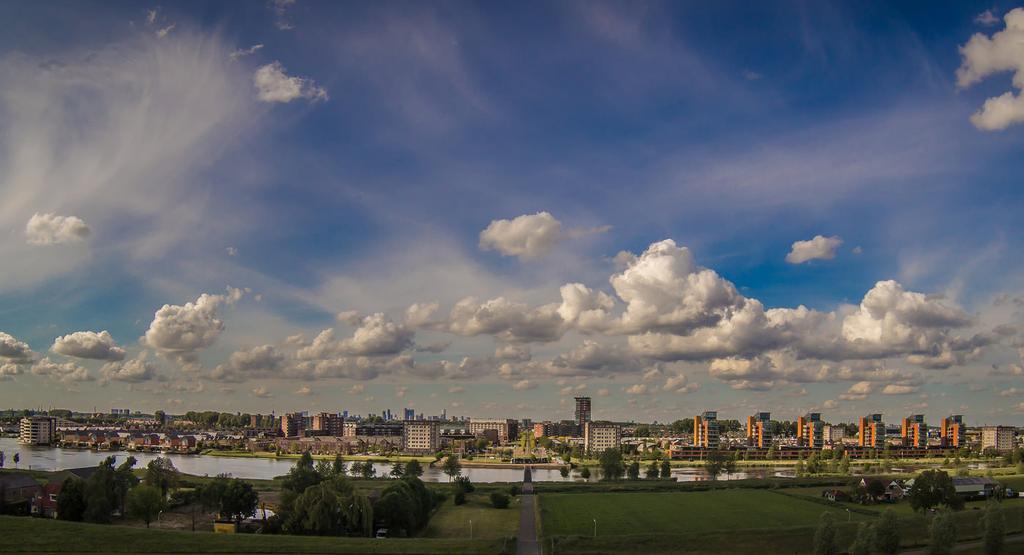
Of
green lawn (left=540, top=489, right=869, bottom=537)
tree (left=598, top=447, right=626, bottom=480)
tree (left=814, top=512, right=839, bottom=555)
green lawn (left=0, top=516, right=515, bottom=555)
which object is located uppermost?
tree (left=814, top=512, right=839, bottom=555)

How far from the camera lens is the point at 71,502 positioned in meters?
38.9

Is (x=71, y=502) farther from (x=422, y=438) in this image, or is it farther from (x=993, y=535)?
(x=422, y=438)

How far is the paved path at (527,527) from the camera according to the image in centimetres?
3469

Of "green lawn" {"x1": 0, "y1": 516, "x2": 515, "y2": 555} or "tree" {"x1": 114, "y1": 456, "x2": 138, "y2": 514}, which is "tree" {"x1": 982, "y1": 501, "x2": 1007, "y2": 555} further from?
"tree" {"x1": 114, "y1": 456, "x2": 138, "y2": 514}

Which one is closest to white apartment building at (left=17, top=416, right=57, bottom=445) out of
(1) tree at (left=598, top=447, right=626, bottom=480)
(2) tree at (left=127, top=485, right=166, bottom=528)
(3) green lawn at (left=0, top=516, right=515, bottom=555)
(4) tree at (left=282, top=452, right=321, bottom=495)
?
(1) tree at (left=598, top=447, right=626, bottom=480)

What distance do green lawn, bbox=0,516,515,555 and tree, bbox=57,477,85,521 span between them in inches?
179

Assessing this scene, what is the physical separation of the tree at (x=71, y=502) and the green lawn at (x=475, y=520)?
17.2 metres

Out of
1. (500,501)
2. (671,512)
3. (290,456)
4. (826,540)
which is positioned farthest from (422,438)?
(826,540)

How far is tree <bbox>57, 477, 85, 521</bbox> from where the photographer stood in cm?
3881

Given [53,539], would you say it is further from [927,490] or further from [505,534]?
[927,490]

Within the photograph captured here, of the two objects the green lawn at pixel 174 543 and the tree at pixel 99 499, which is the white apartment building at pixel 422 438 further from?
the green lawn at pixel 174 543

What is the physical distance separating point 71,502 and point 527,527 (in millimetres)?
22779

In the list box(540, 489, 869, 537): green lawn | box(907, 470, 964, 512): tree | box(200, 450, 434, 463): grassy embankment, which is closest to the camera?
box(540, 489, 869, 537): green lawn

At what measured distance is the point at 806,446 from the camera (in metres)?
126
